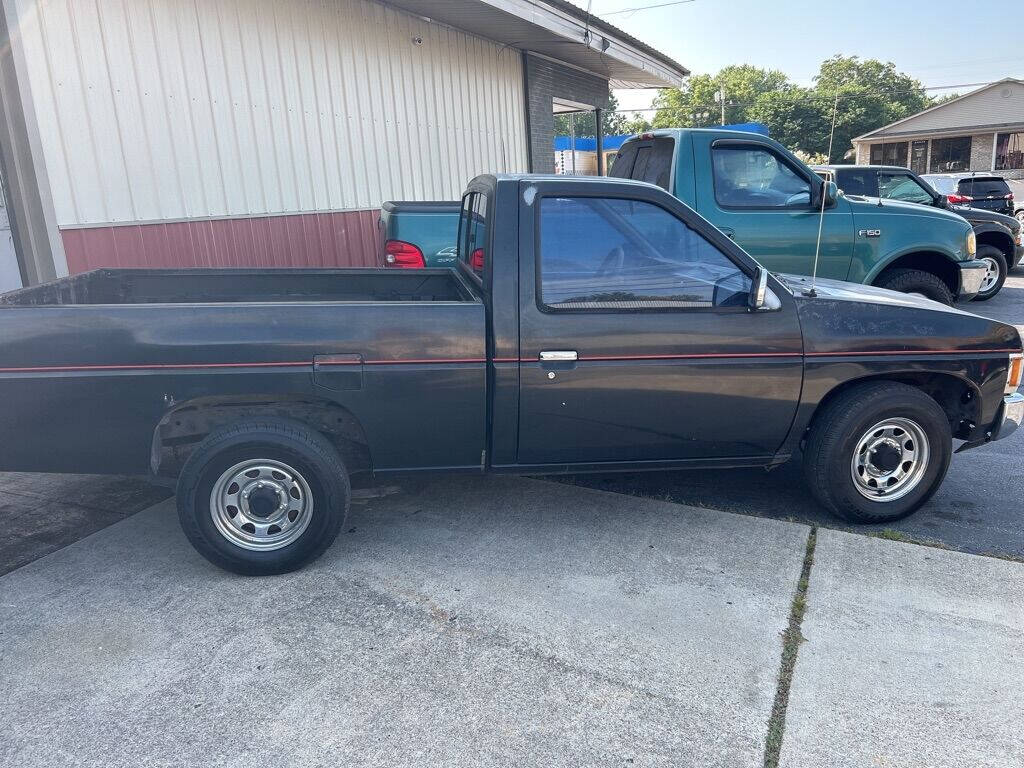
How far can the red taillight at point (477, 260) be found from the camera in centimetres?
419

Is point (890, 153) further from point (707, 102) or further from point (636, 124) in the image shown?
point (636, 124)

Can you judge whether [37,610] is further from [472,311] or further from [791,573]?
[791,573]

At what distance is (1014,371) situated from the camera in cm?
420

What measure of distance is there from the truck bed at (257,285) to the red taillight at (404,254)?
181 cm

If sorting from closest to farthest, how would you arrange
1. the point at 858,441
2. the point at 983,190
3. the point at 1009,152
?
the point at 858,441, the point at 983,190, the point at 1009,152

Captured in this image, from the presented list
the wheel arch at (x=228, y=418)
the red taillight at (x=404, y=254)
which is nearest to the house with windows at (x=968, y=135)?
the red taillight at (x=404, y=254)

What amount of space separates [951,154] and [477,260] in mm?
47295

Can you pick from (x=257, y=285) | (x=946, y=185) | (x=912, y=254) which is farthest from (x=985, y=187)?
(x=257, y=285)

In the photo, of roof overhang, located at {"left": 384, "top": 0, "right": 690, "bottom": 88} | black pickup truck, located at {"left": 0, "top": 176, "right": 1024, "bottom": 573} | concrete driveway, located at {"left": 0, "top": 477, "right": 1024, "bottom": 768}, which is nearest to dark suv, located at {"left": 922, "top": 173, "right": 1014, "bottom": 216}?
roof overhang, located at {"left": 384, "top": 0, "right": 690, "bottom": 88}

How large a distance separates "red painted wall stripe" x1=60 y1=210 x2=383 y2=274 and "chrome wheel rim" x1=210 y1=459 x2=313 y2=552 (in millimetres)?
2877

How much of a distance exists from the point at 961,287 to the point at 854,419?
4697 millimetres

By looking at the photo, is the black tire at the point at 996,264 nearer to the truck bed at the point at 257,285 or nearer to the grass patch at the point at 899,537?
the grass patch at the point at 899,537

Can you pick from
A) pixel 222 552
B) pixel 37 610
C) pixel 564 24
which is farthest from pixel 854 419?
pixel 564 24

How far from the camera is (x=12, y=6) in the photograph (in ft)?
17.6
